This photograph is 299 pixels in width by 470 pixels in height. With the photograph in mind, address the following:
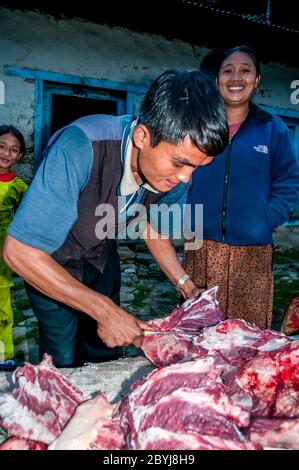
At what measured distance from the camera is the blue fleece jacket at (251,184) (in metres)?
2.96

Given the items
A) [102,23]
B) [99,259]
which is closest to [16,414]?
[99,259]

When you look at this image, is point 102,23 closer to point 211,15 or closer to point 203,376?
point 211,15

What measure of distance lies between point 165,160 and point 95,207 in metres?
0.50

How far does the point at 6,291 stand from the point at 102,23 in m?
5.10

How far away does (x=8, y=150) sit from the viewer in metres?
3.76

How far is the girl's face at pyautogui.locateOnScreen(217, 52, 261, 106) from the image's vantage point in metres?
2.98

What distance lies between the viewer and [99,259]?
2.46 meters

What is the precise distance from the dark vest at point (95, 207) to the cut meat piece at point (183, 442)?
3.75ft

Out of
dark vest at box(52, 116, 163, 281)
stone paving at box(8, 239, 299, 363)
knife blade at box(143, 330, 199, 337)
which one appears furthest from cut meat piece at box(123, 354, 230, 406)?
stone paving at box(8, 239, 299, 363)

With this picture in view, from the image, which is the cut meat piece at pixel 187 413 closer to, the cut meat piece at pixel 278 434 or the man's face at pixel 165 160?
the cut meat piece at pixel 278 434

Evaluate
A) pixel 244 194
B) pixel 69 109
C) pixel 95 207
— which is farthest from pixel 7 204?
pixel 69 109

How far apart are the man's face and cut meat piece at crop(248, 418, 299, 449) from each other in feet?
3.27

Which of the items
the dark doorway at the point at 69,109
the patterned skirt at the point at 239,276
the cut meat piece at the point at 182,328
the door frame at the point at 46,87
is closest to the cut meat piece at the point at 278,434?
the cut meat piece at the point at 182,328

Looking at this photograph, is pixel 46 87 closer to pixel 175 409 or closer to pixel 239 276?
pixel 239 276
